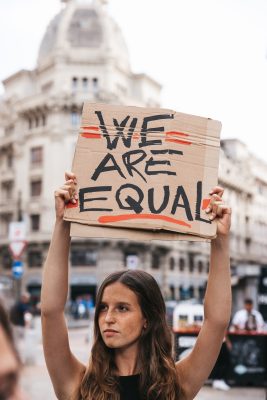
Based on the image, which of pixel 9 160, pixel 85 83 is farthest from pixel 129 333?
pixel 9 160

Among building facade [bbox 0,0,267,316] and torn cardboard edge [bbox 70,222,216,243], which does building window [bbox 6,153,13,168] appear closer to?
building facade [bbox 0,0,267,316]

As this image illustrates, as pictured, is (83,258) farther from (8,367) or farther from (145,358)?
(8,367)

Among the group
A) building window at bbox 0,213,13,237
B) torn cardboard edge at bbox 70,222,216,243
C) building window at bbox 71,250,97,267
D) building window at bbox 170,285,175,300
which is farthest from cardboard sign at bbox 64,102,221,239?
building window at bbox 0,213,13,237

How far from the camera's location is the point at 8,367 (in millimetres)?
893

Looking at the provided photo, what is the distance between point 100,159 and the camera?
2.46 metres

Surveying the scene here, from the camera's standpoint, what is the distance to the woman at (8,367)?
2.83 feet

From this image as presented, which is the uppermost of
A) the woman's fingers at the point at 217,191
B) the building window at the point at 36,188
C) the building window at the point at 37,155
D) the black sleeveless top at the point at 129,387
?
Result: the building window at the point at 37,155

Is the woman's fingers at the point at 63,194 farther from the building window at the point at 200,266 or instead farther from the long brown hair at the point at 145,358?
the building window at the point at 200,266

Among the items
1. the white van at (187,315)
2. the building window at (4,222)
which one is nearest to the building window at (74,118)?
the building window at (4,222)

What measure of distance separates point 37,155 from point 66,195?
49656mm

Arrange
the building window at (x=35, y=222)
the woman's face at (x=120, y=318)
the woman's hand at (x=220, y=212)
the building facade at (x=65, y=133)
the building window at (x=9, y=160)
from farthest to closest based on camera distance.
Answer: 1. the building window at (x=9, y=160)
2. the building window at (x=35, y=222)
3. the building facade at (x=65, y=133)
4. the woman's hand at (x=220, y=212)
5. the woman's face at (x=120, y=318)

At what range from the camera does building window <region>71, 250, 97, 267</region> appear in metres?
47.8

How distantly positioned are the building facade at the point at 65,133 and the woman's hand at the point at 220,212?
147 feet

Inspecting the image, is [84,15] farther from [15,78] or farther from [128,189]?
[128,189]
